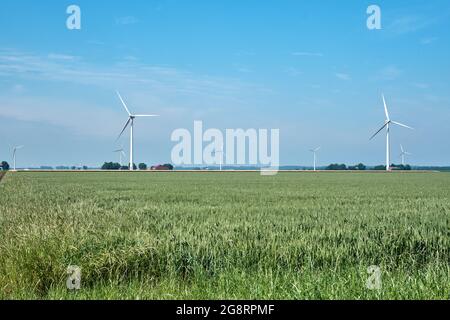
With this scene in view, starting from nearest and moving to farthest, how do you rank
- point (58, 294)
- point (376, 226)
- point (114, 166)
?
1. point (58, 294)
2. point (376, 226)
3. point (114, 166)

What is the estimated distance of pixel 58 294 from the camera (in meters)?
7.13

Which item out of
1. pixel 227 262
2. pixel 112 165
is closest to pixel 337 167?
pixel 112 165

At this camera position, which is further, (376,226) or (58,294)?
(376,226)

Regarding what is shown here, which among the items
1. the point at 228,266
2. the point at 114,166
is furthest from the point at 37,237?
the point at 114,166

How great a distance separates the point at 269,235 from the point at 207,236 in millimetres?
1573

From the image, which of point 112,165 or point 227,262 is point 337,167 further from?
point 227,262

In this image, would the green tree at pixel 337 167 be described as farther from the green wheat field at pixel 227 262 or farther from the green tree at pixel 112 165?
the green wheat field at pixel 227 262

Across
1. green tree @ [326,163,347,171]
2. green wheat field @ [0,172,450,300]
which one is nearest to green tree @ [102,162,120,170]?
green tree @ [326,163,347,171]

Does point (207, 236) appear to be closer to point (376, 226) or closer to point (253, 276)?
point (253, 276)

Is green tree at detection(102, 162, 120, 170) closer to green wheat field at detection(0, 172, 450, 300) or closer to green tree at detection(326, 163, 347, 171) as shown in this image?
green tree at detection(326, 163, 347, 171)

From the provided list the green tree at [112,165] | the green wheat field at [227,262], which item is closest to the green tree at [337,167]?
the green tree at [112,165]

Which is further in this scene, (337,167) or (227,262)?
(337,167)
